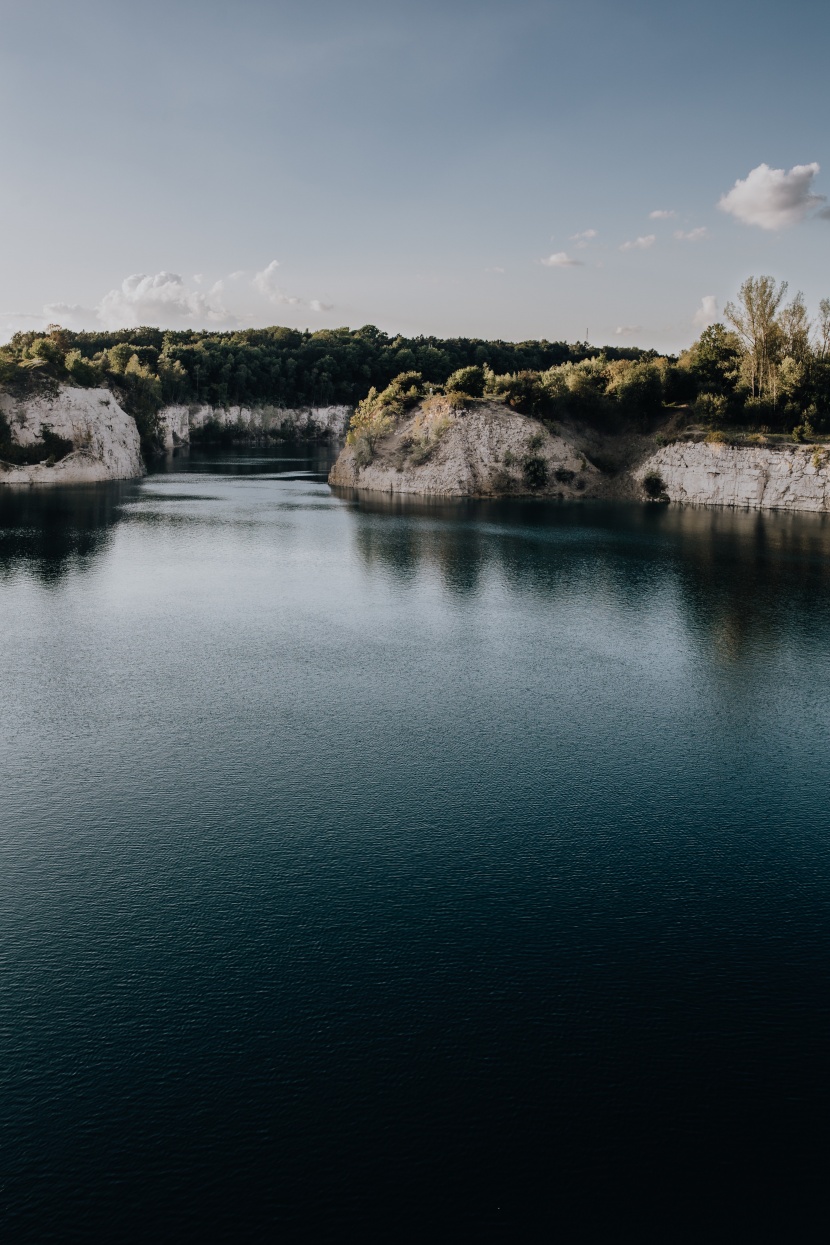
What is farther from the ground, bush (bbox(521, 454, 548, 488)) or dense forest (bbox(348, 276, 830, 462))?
dense forest (bbox(348, 276, 830, 462))

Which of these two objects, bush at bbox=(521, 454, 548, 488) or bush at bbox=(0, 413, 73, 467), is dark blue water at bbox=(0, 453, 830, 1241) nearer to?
bush at bbox=(521, 454, 548, 488)

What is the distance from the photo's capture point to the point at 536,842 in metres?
22.0

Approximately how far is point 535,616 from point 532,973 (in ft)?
101

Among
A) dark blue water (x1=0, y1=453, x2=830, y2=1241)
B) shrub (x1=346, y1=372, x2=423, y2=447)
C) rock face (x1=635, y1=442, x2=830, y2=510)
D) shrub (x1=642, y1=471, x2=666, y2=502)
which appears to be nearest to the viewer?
dark blue water (x1=0, y1=453, x2=830, y2=1241)

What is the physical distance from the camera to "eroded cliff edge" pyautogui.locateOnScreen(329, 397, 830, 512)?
323 ft

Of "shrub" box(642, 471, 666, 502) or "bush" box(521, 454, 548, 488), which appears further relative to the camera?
"bush" box(521, 454, 548, 488)

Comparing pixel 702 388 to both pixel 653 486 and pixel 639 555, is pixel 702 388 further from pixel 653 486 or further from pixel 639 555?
pixel 639 555

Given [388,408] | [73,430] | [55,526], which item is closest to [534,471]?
[388,408]

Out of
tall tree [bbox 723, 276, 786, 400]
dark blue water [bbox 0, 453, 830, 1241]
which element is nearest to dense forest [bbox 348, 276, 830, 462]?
tall tree [bbox 723, 276, 786, 400]

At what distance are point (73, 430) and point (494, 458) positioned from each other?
5428cm

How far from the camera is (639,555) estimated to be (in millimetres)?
65875

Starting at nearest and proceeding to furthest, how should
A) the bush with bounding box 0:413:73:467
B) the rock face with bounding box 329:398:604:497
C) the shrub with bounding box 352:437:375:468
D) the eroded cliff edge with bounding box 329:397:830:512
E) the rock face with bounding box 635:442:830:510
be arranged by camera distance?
the rock face with bounding box 635:442:830:510
the eroded cliff edge with bounding box 329:397:830:512
the rock face with bounding box 329:398:604:497
the bush with bounding box 0:413:73:467
the shrub with bounding box 352:437:375:468

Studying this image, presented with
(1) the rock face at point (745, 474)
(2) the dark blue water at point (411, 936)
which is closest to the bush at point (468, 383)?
(1) the rock face at point (745, 474)

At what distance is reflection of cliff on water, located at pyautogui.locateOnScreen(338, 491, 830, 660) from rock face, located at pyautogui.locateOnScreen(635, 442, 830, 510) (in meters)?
3.18
